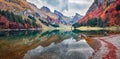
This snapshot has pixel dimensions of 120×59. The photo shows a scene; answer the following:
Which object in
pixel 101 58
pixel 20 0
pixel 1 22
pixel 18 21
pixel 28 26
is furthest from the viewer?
pixel 20 0

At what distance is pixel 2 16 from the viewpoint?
323 ft

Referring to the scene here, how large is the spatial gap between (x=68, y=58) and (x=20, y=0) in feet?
552

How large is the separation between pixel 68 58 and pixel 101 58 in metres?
2.28

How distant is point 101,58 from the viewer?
14.2 m

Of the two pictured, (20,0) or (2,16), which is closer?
(2,16)

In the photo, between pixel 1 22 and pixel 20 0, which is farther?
pixel 20 0

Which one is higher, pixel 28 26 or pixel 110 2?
pixel 110 2

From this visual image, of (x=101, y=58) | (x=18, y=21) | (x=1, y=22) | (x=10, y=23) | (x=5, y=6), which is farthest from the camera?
(x=5, y=6)

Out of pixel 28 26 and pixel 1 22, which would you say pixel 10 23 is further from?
pixel 28 26

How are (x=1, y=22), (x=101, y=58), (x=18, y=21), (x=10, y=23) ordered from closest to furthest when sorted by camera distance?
(x=101, y=58)
(x=1, y=22)
(x=10, y=23)
(x=18, y=21)

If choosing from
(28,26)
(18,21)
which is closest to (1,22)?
(18,21)

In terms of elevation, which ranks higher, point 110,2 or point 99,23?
point 110,2

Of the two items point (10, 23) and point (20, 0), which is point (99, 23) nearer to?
point (10, 23)

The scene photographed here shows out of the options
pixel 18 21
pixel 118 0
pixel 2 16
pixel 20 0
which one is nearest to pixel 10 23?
pixel 2 16
